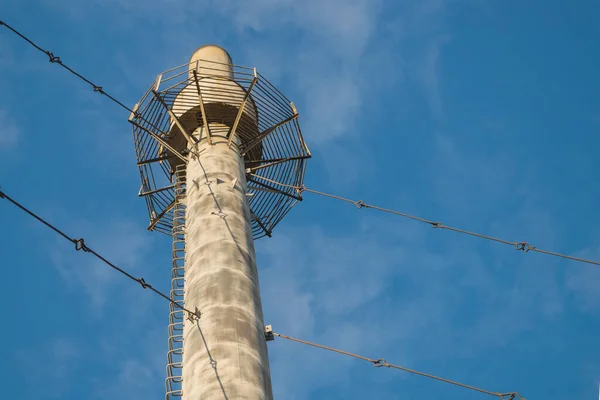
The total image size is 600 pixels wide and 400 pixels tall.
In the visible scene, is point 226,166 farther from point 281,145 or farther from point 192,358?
point 192,358

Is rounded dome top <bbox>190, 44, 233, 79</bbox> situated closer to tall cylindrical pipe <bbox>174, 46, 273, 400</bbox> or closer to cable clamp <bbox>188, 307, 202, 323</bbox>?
tall cylindrical pipe <bbox>174, 46, 273, 400</bbox>

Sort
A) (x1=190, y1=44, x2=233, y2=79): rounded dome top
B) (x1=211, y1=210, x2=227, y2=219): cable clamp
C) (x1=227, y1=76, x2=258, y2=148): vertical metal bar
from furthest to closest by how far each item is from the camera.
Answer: (x1=190, y1=44, x2=233, y2=79): rounded dome top → (x1=227, y1=76, x2=258, y2=148): vertical metal bar → (x1=211, y1=210, x2=227, y2=219): cable clamp

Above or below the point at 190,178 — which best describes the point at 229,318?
below

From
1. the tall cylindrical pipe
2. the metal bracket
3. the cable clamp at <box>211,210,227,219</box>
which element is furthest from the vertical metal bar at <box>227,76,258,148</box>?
the metal bracket

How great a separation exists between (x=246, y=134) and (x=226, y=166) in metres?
2.96

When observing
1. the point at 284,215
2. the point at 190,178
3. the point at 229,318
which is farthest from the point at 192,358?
the point at 284,215

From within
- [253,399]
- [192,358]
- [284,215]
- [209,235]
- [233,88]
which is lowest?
[253,399]

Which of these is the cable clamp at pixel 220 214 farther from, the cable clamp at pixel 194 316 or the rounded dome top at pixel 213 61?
the rounded dome top at pixel 213 61

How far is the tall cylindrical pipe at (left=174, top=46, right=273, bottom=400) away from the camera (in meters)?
18.2

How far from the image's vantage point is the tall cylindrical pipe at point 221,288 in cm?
1820

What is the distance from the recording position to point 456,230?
89.0ft

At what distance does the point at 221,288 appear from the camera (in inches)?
798

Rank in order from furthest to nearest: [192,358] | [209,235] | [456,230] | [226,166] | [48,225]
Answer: [456,230] < [226,166] < [209,235] < [192,358] < [48,225]

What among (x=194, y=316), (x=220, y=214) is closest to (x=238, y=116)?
(x=220, y=214)
